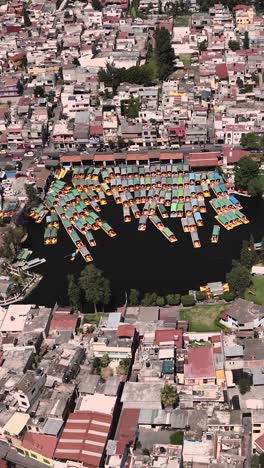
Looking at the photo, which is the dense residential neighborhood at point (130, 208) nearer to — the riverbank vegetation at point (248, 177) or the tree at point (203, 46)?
the riverbank vegetation at point (248, 177)

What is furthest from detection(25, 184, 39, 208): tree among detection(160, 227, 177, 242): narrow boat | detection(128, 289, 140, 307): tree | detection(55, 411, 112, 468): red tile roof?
detection(55, 411, 112, 468): red tile roof

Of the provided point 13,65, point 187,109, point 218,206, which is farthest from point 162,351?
point 13,65

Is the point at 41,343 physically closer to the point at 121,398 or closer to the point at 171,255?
the point at 121,398

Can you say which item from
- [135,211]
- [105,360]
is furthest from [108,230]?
[105,360]

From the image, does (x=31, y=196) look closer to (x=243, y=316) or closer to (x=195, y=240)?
(x=195, y=240)

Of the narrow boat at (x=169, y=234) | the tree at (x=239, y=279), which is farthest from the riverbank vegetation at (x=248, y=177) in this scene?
the tree at (x=239, y=279)
